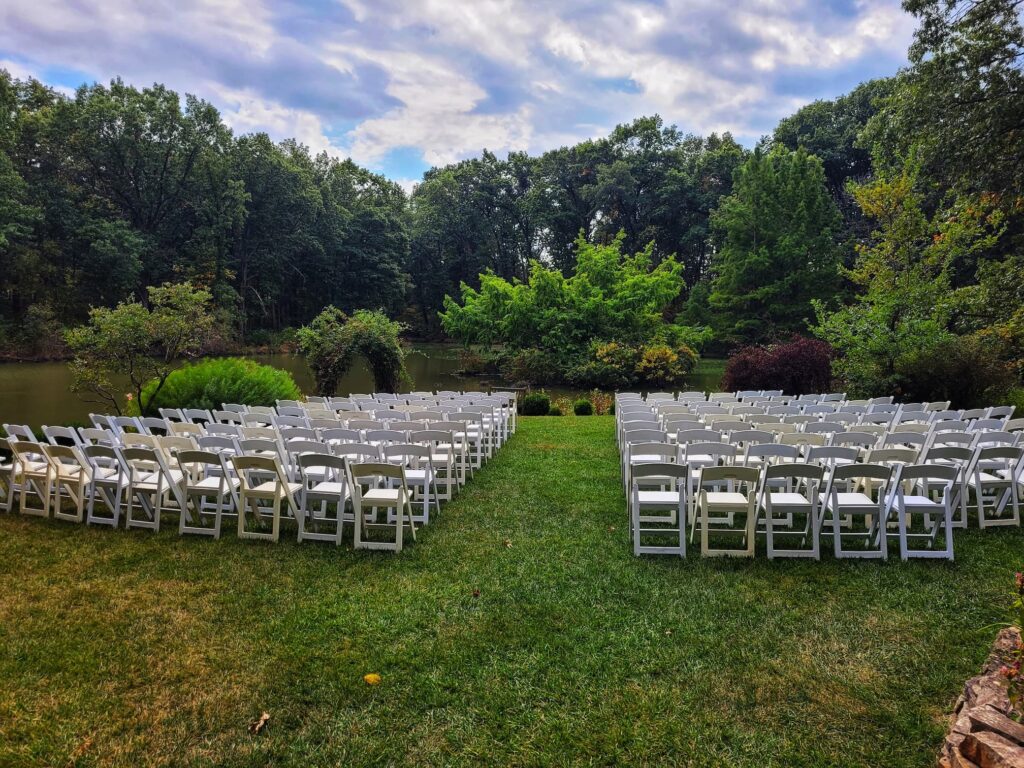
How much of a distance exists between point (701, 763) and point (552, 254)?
5085cm

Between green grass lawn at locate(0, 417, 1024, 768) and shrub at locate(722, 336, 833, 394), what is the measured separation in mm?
12325

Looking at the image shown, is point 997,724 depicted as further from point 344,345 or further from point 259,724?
point 344,345

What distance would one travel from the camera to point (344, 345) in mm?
17578

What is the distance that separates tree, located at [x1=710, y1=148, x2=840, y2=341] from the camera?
3109cm

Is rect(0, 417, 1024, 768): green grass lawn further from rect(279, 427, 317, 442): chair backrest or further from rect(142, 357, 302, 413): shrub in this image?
rect(142, 357, 302, 413): shrub

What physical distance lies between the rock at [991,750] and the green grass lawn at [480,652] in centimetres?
70

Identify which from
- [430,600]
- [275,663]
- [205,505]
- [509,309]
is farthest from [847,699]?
[509,309]

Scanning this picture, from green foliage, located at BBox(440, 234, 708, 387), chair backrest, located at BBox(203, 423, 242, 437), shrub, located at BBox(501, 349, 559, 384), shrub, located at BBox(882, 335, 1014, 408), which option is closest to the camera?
chair backrest, located at BBox(203, 423, 242, 437)

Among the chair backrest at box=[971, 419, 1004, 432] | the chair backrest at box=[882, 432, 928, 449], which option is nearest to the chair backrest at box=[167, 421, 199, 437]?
the chair backrest at box=[882, 432, 928, 449]

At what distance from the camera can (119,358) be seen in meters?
11.6

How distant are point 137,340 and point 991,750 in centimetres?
1321

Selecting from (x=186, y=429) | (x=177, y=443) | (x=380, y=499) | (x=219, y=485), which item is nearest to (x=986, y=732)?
(x=380, y=499)

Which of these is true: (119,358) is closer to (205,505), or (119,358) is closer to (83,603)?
(205,505)

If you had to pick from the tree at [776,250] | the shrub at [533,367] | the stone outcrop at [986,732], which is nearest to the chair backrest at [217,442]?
the stone outcrop at [986,732]
